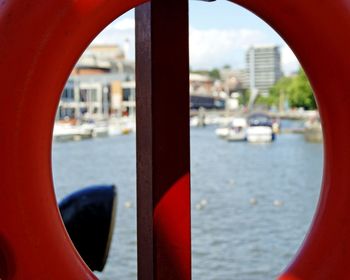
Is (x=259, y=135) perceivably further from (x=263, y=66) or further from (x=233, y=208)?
(x=263, y=66)

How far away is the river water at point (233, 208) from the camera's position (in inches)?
204

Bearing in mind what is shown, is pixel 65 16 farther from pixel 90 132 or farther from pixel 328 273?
pixel 90 132

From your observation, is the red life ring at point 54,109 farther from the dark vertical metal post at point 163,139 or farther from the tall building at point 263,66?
the tall building at point 263,66

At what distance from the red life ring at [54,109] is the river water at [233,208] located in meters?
3.73

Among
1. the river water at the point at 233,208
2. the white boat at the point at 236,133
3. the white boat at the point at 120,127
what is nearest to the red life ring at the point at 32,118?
the river water at the point at 233,208

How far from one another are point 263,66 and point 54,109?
82495 mm

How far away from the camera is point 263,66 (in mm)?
82438

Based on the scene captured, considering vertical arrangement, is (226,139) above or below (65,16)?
below

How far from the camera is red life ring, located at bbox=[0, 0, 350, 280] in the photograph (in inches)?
37.6

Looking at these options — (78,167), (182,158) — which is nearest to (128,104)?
(78,167)

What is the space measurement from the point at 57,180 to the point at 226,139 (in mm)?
14887

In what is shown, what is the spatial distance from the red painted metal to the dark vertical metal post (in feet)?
0.76

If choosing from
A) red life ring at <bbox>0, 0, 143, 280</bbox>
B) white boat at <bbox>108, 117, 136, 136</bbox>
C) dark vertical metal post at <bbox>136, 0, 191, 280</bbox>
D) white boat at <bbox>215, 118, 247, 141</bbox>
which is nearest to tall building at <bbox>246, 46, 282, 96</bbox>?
white boat at <bbox>108, 117, 136, 136</bbox>

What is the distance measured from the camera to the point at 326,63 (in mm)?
1062
